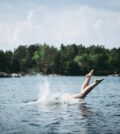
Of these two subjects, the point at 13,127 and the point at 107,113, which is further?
the point at 107,113

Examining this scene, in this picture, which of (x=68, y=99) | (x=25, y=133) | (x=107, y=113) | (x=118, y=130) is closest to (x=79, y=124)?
(x=118, y=130)

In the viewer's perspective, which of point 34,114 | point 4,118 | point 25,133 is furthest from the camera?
point 34,114

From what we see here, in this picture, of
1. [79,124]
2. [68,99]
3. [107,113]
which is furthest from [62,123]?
[68,99]

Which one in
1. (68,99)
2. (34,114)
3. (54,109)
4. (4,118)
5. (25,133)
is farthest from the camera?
(68,99)

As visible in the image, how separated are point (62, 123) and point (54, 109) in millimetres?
7776

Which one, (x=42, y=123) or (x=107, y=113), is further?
(x=107, y=113)

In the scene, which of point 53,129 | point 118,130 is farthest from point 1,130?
point 118,130

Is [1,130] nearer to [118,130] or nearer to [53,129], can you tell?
[53,129]

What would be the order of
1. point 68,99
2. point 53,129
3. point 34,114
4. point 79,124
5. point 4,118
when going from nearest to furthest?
point 53,129
point 79,124
point 4,118
point 34,114
point 68,99

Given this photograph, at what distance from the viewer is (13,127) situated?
23.4 metres

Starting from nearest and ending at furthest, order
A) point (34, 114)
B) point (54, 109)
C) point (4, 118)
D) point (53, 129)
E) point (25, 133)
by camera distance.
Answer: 1. point (25, 133)
2. point (53, 129)
3. point (4, 118)
4. point (34, 114)
5. point (54, 109)

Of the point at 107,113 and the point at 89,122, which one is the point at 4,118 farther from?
the point at 107,113

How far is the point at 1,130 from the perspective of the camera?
22.3m

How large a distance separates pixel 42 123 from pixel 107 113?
7.54m
